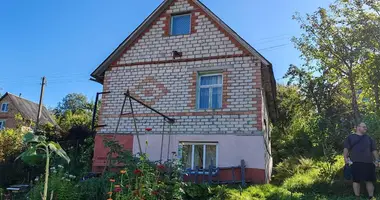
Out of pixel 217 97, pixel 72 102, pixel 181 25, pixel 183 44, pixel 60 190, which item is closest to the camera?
pixel 60 190

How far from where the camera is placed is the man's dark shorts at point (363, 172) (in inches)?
301

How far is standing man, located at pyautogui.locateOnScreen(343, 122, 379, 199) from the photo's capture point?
25.1 ft

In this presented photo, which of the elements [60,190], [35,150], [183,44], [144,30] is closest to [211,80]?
[183,44]

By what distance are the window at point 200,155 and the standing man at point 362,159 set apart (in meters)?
4.29

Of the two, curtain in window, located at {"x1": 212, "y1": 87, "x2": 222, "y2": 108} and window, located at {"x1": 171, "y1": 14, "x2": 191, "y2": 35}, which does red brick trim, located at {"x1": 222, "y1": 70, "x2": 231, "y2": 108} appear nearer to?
curtain in window, located at {"x1": 212, "y1": 87, "x2": 222, "y2": 108}

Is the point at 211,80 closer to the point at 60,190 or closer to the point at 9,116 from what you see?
the point at 60,190

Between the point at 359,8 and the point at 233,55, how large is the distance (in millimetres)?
5826

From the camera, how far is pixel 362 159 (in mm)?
7750

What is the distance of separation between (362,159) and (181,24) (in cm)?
792

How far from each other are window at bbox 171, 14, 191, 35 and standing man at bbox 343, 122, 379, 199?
7008mm

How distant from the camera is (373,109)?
12.1 m

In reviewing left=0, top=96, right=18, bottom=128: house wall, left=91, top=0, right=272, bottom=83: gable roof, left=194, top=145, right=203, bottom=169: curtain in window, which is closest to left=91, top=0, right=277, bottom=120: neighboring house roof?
left=91, top=0, right=272, bottom=83: gable roof

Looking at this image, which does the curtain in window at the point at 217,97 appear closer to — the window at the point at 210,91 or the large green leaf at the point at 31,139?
the window at the point at 210,91

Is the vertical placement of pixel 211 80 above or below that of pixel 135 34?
below
